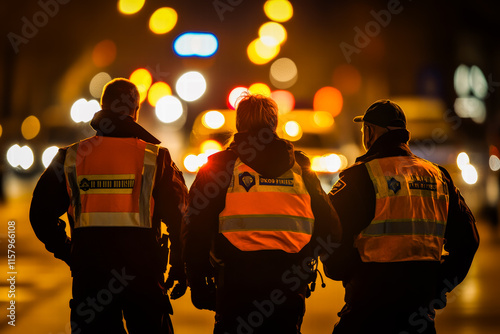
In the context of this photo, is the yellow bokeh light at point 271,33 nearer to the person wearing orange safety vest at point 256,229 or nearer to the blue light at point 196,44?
the blue light at point 196,44

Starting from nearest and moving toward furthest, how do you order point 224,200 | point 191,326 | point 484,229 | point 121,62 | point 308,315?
point 224,200 → point 191,326 → point 308,315 → point 484,229 → point 121,62

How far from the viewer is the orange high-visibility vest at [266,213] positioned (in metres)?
4.19

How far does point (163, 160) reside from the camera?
15.2ft

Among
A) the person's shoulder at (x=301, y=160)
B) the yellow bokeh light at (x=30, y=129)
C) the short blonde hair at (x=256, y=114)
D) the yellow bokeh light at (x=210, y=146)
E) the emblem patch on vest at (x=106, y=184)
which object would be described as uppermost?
the short blonde hair at (x=256, y=114)

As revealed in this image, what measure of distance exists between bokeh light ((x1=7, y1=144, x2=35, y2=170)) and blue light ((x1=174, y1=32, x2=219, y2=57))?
A: 6276mm

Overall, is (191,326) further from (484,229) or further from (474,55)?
(474,55)

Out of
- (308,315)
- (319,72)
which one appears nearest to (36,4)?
(308,315)

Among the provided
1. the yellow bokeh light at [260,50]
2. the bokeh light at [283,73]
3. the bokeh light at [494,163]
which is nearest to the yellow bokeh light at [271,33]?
the yellow bokeh light at [260,50]

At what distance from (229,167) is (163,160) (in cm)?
51

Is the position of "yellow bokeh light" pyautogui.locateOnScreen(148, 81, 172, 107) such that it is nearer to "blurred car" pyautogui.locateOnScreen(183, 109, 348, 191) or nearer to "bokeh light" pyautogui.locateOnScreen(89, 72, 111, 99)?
"blurred car" pyautogui.locateOnScreen(183, 109, 348, 191)

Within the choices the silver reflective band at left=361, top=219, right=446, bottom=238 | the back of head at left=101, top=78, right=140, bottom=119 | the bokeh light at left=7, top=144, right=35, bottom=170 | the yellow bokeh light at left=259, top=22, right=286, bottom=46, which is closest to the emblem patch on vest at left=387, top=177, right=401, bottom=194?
the silver reflective band at left=361, top=219, right=446, bottom=238

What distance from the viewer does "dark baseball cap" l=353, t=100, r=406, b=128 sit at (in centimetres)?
462

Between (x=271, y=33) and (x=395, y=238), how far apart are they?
91.0ft

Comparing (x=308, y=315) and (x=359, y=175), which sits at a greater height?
(x=359, y=175)
